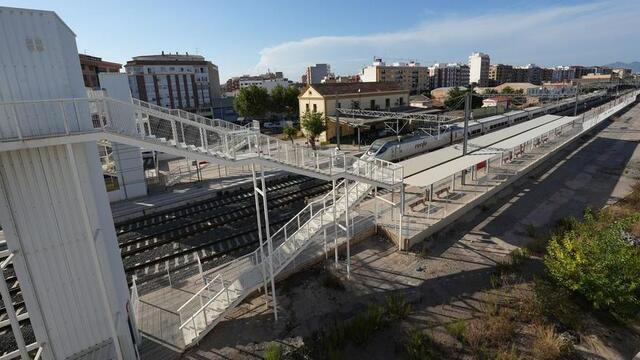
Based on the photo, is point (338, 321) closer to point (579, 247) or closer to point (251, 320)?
point (251, 320)

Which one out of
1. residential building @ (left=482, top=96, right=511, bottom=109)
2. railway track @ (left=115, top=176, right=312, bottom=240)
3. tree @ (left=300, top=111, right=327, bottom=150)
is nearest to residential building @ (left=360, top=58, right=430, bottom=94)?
residential building @ (left=482, top=96, right=511, bottom=109)

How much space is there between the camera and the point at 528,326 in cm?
1061

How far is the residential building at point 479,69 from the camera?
141500mm

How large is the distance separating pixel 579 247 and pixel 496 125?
33.6 meters

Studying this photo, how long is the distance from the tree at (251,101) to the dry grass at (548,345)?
47.1 metres

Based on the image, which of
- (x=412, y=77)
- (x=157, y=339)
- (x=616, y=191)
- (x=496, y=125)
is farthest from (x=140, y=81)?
(x=412, y=77)

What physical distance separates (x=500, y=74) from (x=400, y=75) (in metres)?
63.7

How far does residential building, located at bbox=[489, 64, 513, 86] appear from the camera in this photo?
141 m

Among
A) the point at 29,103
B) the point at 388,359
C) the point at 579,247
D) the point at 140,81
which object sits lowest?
the point at 388,359

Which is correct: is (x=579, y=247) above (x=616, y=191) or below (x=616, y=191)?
above

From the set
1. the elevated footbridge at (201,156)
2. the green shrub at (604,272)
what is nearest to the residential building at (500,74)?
the green shrub at (604,272)

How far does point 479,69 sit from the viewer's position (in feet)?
468

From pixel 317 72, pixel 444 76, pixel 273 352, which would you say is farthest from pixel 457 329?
pixel 317 72

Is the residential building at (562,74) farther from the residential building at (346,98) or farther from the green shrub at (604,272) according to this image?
the green shrub at (604,272)
